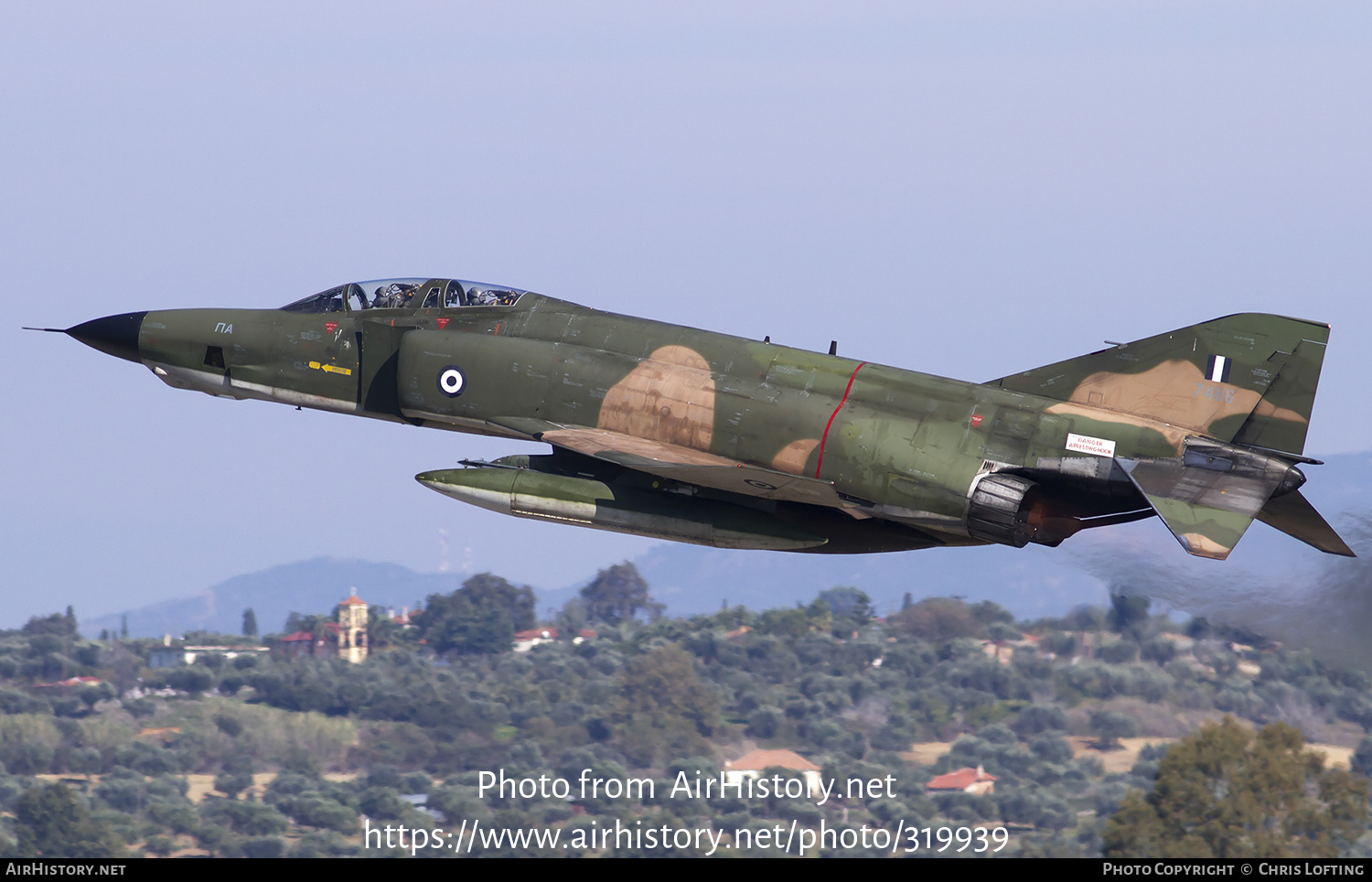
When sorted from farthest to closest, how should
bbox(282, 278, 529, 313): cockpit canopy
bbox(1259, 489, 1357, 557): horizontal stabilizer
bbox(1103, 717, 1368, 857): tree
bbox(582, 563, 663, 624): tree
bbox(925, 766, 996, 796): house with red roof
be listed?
1. bbox(582, 563, 663, 624): tree
2. bbox(925, 766, 996, 796): house with red roof
3. bbox(1103, 717, 1368, 857): tree
4. bbox(282, 278, 529, 313): cockpit canopy
5. bbox(1259, 489, 1357, 557): horizontal stabilizer

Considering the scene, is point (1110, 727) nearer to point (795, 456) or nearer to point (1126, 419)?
point (1126, 419)

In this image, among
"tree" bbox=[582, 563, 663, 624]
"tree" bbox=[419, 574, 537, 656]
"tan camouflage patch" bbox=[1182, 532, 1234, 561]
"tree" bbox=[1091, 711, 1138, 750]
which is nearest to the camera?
"tan camouflage patch" bbox=[1182, 532, 1234, 561]

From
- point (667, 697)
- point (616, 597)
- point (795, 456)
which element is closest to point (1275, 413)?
point (795, 456)

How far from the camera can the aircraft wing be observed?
19.9 meters

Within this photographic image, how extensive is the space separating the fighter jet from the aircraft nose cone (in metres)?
2.33

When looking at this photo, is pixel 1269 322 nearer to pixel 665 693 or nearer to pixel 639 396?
pixel 639 396

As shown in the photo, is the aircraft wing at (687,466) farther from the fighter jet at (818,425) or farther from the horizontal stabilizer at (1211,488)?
the horizontal stabilizer at (1211,488)

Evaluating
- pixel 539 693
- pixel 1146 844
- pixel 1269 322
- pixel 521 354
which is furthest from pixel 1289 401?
pixel 539 693

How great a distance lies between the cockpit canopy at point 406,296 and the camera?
77.0ft

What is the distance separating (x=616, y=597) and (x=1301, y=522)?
154558 mm

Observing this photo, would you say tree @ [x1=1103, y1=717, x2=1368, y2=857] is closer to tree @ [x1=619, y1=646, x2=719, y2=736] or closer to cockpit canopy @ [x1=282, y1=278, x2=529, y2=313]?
cockpit canopy @ [x1=282, y1=278, x2=529, y2=313]

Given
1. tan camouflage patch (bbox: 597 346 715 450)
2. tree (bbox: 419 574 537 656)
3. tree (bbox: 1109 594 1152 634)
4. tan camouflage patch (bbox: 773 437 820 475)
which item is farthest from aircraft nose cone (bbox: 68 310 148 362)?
tree (bbox: 419 574 537 656)

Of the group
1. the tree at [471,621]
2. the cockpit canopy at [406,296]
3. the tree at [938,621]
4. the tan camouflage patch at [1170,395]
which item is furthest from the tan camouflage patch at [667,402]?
the tree at [471,621]

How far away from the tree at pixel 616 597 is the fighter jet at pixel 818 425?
146 metres
